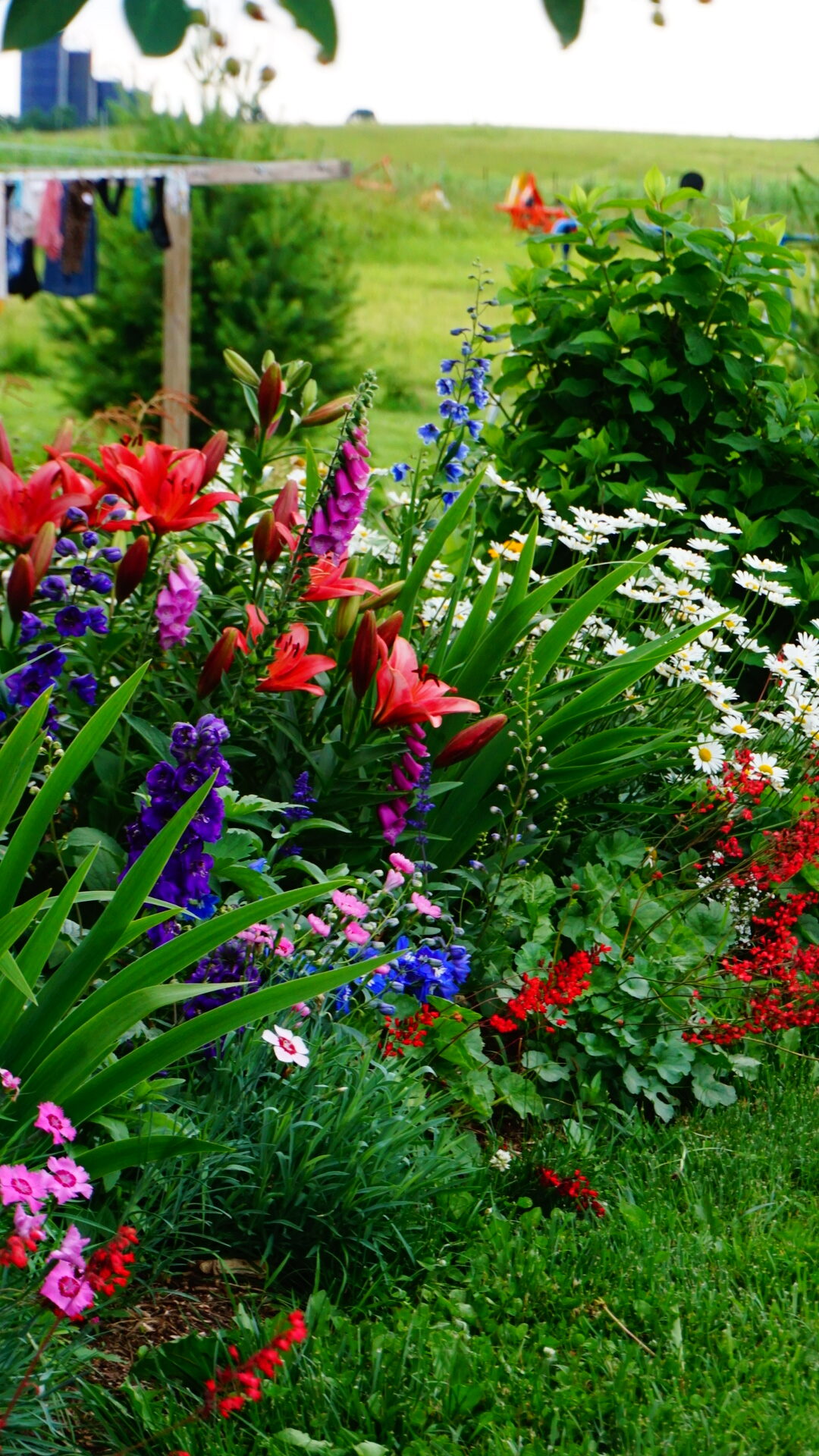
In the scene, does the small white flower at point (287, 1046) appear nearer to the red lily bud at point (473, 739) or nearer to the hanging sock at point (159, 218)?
the red lily bud at point (473, 739)

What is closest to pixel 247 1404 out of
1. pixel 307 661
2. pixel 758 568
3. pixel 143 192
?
pixel 307 661

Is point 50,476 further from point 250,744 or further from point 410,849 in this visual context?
point 410,849

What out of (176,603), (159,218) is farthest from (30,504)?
(159,218)

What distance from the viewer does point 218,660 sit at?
223 cm

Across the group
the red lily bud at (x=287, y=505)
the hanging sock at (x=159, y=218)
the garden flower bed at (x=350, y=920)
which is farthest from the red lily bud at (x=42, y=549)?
the hanging sock at (x=159, y=218)

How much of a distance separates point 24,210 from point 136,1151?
24.8 feet

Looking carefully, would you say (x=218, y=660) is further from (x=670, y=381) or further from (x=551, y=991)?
(x=670, y=381)

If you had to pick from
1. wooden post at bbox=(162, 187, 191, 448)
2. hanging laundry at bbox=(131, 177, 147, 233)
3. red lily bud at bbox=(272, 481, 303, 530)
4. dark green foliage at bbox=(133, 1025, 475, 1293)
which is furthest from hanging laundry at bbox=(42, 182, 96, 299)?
dark green foliage at bbox=(133, 1025, 475, 1293)

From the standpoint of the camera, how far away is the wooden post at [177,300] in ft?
26.8

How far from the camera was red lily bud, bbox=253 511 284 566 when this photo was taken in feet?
7.59

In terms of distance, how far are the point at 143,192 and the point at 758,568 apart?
624cm

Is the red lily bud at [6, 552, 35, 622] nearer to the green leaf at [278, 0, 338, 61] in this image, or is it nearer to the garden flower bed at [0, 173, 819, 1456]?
the garden flower bed at [0, 173, 819, 1456]

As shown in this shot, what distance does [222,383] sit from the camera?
10633 mm

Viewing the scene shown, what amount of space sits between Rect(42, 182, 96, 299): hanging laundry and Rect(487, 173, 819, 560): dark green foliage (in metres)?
5.32
